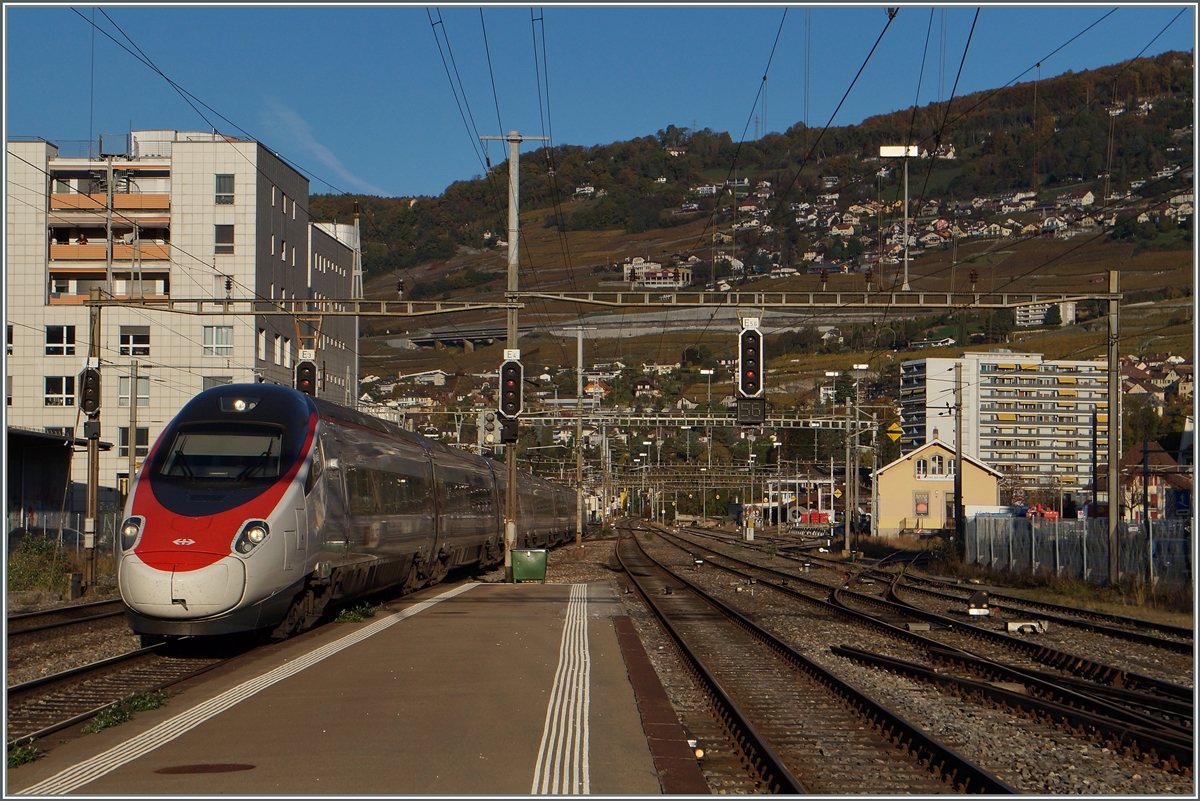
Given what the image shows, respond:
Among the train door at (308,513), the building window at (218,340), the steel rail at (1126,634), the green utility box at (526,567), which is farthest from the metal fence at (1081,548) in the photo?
the building window at (218,340)

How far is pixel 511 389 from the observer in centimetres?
2608

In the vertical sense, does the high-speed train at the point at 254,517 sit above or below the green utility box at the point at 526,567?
above

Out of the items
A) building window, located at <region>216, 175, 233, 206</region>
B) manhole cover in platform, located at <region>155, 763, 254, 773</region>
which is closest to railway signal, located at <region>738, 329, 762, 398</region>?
manhole cover in platform, located at <region>155, 763, 254, 773</region>

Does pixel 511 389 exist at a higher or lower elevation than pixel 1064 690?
higher

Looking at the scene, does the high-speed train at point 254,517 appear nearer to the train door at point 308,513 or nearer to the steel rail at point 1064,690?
the train door at point 308,513

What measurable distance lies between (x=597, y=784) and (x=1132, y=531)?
979 inches

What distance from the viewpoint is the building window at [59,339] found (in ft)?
216

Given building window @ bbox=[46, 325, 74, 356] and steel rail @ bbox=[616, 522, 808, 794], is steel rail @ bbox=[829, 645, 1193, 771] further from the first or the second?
building window @ bbox=[46, 325, 74, 356]

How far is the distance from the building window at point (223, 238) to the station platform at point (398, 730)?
54588 millimetres

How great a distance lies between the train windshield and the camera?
14750 mm

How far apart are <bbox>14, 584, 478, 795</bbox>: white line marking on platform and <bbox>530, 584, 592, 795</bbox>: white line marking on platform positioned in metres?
2.93

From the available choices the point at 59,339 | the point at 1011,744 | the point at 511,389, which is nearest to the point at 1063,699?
the point at 1011,744

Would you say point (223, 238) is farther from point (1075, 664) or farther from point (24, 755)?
point (24, 755)

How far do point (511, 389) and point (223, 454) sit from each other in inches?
454
